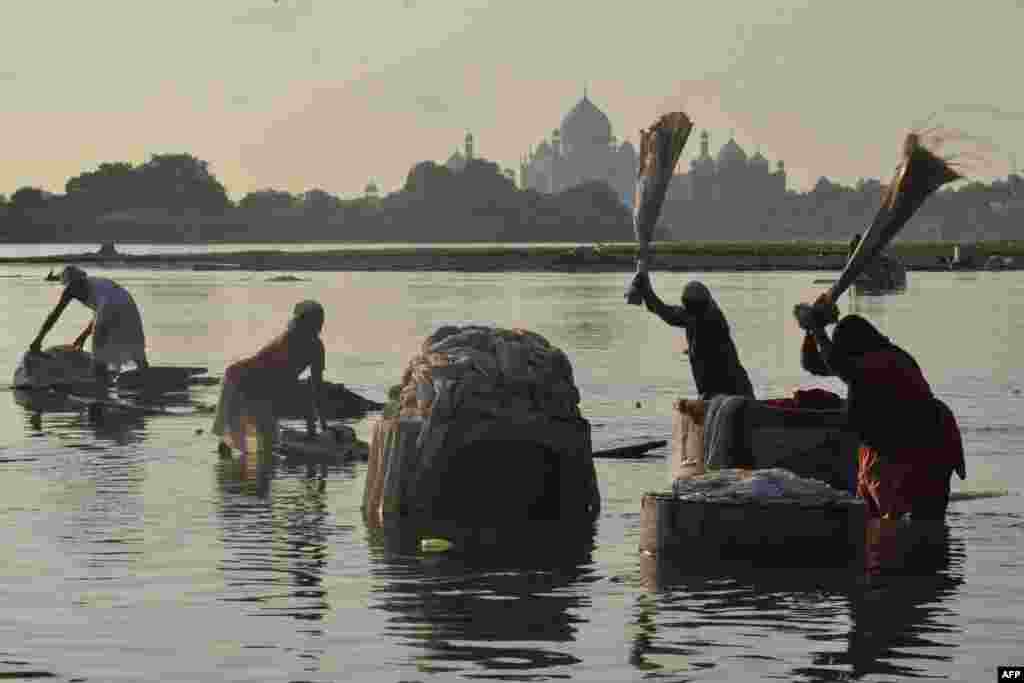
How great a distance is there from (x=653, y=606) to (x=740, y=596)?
0.56 m

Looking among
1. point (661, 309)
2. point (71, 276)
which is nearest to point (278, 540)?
point (661, 309)

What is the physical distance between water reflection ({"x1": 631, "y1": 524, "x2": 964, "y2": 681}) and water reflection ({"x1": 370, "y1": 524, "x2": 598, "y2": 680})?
48cm

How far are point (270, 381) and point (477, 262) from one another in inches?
5456

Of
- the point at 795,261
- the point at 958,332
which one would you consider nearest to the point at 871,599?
the point at 958,332

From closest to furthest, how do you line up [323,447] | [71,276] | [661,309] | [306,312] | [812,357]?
[812,357] < [661,309] < [306,312] < [323,447] < [71,276]

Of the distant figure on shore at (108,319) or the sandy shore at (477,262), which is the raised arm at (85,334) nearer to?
the distant figure on shore at (108,319)

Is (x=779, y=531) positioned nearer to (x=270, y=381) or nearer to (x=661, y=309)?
(x=661, y=309)

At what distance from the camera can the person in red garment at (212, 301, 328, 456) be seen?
22.2m

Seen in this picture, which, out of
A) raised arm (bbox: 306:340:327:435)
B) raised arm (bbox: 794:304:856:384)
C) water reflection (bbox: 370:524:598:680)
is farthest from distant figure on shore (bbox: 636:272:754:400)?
raised arm (bbox: 306:340:327:435)

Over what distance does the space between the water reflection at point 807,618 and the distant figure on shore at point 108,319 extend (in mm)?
15072

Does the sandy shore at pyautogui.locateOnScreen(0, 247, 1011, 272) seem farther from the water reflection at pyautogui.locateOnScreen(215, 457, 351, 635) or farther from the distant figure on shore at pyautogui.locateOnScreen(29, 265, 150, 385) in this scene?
the water reflection at pyautogui.locateOnScreen(215, 457, 351, 635)

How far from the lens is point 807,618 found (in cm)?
1395

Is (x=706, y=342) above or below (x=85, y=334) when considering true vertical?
above

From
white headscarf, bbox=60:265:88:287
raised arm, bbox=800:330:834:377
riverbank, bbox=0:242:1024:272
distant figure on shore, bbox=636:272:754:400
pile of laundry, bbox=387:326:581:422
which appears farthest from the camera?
Answer: riverbank, bbox=0:242:1024:272
